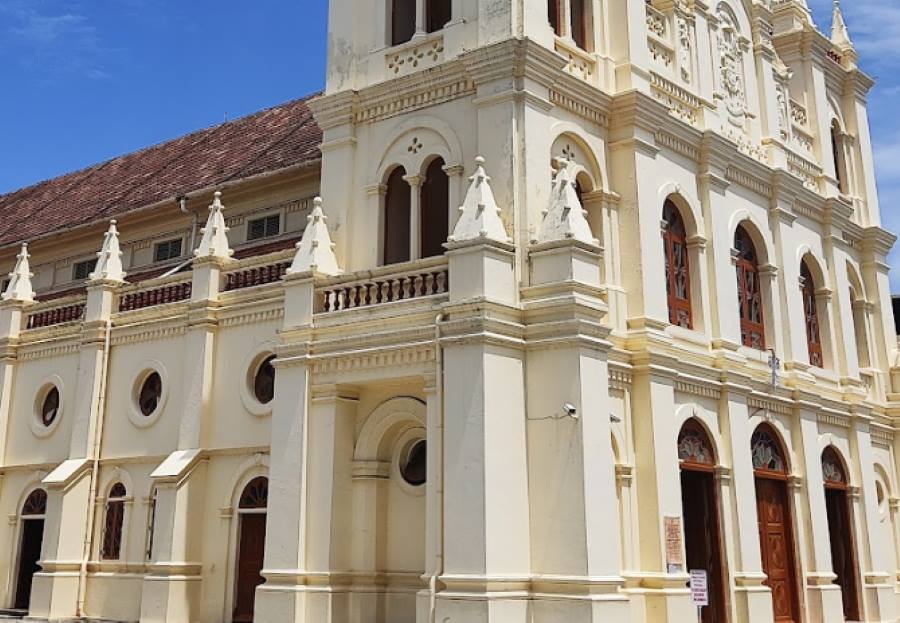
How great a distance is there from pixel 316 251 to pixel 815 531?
1094cm

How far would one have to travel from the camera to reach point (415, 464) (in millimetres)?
16641

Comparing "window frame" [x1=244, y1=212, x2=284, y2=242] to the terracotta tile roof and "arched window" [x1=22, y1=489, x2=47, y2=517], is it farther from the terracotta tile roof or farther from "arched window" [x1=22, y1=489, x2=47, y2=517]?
"arched window" [x1=22, y1=489, x2=47, y2=517]

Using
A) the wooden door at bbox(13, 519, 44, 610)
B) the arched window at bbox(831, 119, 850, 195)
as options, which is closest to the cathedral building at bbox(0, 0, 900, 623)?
the wooden door at bbox(13, 519, 44, 610)

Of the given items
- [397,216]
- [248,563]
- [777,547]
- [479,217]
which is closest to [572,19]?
[397,216]

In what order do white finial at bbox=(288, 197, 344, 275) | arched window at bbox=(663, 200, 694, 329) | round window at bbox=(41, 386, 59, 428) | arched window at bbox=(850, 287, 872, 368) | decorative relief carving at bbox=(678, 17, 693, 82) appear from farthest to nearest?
arched window at bbox=(850, 287, 872, 368) → round window at bbox=(41, 386, 59, 428) → decorative relief carving at bbox=(678, 17, 693, 82) → arched window at bbox=(663, 200, 694, 329) → white finial at bbox=(288, 197, 344, 275)

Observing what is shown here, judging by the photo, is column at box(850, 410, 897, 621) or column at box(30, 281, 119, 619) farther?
column at box(850, 410, 897, 621)

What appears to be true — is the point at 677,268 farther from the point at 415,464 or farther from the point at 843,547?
the point at 843,547

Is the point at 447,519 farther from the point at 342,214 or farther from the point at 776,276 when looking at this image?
the point at 776,276

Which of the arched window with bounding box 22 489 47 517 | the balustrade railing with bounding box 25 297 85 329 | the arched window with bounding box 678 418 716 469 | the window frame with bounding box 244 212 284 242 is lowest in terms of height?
the arched window with bounding box 22 489 47 517

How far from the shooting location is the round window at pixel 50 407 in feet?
72.6

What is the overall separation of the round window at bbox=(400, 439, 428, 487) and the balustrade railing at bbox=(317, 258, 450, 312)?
242 cm

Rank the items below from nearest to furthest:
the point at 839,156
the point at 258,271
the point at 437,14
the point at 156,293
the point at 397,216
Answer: the point at 397,216
the point at 437,14
the point at 258,271
the point at 156,293
the point at 839,156

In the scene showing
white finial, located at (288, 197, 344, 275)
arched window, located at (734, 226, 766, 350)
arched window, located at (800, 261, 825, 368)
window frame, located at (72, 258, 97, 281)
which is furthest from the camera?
window frame, located at (72, 258, 97, 281)

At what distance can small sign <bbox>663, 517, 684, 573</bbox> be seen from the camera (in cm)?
1633
